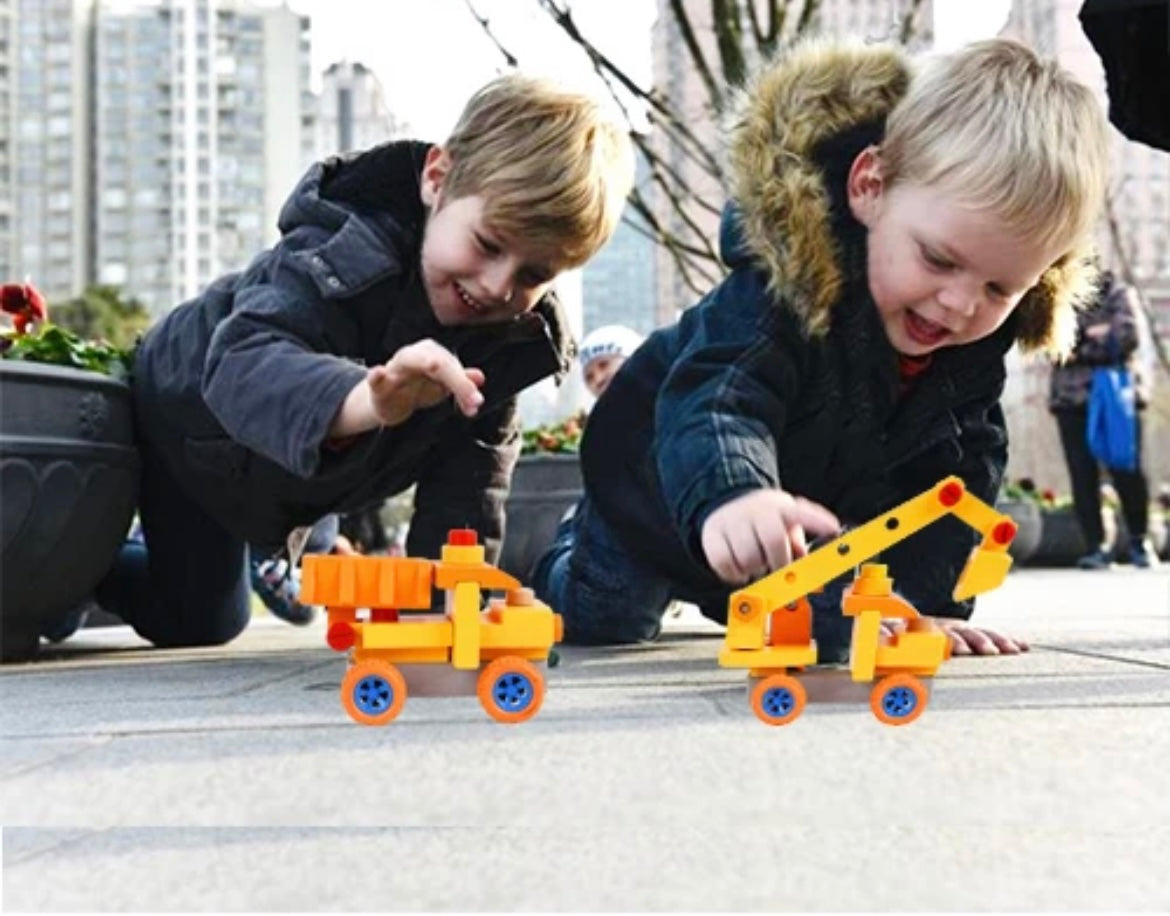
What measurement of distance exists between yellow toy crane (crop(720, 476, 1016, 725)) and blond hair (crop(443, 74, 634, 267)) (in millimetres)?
965

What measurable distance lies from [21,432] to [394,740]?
156 centimetres

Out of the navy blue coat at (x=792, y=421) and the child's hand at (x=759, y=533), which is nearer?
the child's hand at (x=759, y=533)

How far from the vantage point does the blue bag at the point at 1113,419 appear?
25.9ft

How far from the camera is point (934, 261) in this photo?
205cm

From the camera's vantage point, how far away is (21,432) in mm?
2791

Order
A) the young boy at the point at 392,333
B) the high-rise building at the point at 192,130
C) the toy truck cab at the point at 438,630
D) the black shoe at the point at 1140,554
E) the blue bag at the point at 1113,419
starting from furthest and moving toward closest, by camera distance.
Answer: the high-rise building at the point at 192,130, the black shoe at the point at 1140,554, the blue bag at the point at 1113,419, the young boy at the point at 392,333, the toy truck cab at the point at 438,630

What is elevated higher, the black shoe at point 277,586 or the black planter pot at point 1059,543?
the black shoe at point 277,586

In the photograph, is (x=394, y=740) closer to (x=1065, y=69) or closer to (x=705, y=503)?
(x=705, y=503)

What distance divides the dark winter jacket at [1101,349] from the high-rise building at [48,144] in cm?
5977

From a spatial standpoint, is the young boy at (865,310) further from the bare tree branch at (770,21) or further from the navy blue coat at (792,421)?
the bare tree branch at (770,21)

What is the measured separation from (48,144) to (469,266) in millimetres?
67854

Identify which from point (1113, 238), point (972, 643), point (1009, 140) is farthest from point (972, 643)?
point (1113, 238)

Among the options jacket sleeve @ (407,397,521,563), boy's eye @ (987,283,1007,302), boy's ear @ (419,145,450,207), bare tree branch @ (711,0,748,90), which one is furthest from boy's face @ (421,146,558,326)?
bare tree branch @ (711,0,748,90)

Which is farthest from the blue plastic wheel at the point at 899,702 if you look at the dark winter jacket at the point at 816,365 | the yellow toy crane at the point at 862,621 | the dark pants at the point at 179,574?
the dark pants at the point at 179,574
